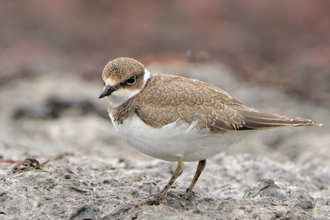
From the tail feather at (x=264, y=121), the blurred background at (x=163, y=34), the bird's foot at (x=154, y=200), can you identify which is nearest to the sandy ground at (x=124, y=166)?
the bird's foot at (x=154, y=200)

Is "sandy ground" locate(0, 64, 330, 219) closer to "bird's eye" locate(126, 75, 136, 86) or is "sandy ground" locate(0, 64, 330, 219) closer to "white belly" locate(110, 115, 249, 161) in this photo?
"white belly" locate(110, 115, 249, 161)

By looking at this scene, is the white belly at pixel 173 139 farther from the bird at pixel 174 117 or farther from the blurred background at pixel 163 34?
the blurred background at pixel 163 34

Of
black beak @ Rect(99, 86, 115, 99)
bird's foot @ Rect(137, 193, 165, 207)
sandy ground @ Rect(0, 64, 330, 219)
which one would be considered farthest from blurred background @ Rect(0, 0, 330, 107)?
bird's foot @ Rect(137, 193, 165, 207)

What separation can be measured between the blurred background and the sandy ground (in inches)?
75.5

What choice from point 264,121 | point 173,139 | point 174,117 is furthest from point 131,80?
point 264,121

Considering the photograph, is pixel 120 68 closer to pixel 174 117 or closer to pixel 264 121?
pixel 174 117

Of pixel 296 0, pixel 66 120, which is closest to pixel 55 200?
pixel 66 120

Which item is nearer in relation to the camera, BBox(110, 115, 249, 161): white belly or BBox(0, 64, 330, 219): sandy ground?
BBox(0, 64, 330, 219): sandy ground

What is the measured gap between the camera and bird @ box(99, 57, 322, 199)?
211 inches

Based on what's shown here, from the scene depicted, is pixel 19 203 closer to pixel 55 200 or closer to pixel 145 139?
pixel 55 200

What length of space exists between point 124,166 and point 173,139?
2294 mm

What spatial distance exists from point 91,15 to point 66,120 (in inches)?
317

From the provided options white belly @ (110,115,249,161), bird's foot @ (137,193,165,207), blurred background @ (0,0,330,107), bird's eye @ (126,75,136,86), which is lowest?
bird's foot @ (137,193,165,207)

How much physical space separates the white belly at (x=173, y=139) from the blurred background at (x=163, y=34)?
871 centimetres
